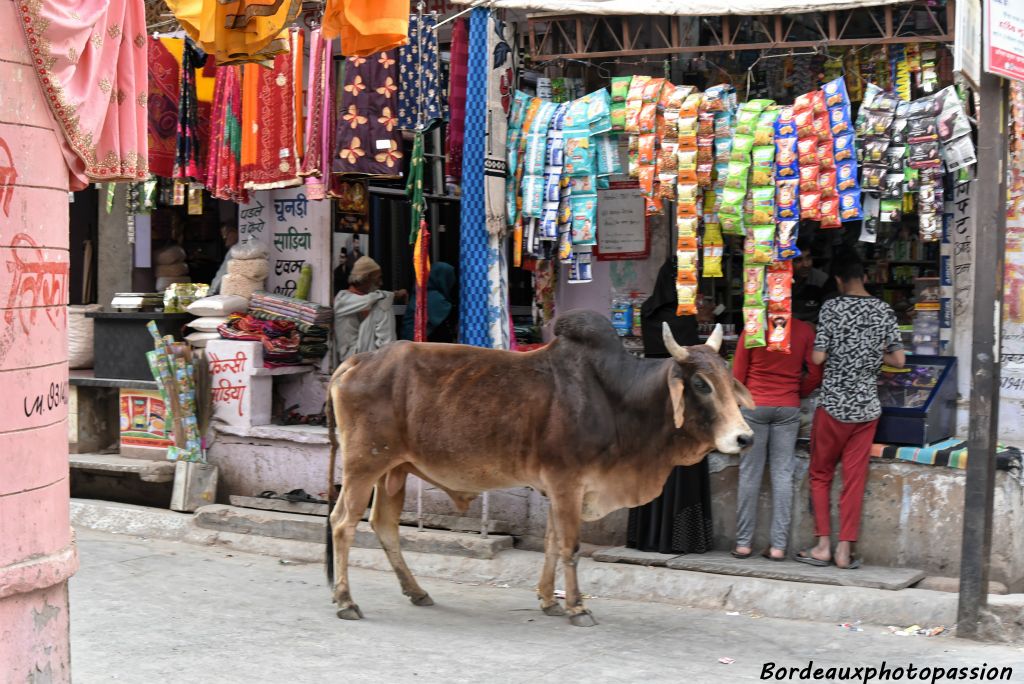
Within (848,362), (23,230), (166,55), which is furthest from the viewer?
(166,55)

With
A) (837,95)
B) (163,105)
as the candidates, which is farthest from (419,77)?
(837,95)

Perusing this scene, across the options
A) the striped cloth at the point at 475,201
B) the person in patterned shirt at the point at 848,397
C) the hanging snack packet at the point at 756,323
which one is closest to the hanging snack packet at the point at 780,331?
the hanging snack packet at the point at 756,323

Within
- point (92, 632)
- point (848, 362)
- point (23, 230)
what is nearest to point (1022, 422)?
point (848, 362)

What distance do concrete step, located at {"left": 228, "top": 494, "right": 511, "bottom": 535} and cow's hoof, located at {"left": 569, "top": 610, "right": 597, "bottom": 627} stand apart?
5.82ft

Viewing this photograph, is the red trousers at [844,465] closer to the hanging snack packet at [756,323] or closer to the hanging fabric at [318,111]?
the hanging snack packet at [756,323]

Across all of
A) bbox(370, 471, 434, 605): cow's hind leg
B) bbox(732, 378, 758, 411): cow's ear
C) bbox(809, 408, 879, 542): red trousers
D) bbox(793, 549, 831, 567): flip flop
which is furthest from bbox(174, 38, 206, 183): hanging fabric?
bbox(793, 549, 831, 567): flip flop

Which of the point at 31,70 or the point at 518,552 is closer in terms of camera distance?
the point at 31,70

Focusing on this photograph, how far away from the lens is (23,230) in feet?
13.1

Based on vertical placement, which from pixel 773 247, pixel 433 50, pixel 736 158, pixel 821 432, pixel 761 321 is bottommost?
pixel 821 432

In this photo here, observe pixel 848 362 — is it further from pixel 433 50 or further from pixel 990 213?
pixel 433 50

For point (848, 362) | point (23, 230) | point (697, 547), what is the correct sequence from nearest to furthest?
point (23, 230) → point (848, 362) → point (697, 547)

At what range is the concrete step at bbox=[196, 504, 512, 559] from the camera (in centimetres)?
816

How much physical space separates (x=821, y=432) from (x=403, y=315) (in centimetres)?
416

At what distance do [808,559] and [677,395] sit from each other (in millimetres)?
1752
